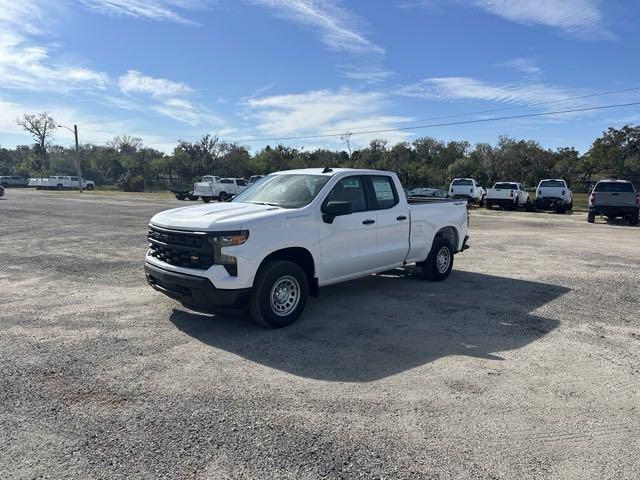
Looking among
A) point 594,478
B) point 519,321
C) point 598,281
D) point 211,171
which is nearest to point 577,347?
point 519,321

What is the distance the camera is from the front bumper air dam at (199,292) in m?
5.39

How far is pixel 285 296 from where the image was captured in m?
6.00

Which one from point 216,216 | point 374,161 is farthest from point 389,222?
point 374,161

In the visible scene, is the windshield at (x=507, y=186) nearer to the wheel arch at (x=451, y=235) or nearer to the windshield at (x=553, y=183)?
the windshield at (x=553, y=183)

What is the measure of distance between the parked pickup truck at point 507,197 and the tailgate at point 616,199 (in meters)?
8.43

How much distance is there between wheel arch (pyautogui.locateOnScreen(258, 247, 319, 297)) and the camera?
5992 millimetres

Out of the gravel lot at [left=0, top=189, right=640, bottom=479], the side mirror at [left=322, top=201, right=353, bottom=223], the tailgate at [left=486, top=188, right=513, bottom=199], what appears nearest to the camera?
the gravel lot at [left=0, top=189, right=640, bottom=479]

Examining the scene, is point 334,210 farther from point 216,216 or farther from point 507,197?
point 507,197

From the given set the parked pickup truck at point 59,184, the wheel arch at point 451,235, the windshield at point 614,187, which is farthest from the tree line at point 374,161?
the wheel arch at point 451,235

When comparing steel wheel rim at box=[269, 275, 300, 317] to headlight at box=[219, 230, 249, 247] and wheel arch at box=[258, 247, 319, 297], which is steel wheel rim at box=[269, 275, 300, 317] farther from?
headlight at box=[219, 230, 249, 247]

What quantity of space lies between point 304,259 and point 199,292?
1405mm

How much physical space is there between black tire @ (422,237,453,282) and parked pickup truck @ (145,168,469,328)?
58 cm

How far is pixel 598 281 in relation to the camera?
890 cm

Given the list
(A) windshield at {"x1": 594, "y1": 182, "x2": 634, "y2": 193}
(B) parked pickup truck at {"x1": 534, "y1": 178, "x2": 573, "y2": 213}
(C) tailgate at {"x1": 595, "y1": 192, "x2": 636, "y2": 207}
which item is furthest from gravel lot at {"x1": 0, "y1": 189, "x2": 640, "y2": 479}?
(B) parked pickup truck at {"x1": 534, "y1": 178, "x2": 573, "y2": 213}
